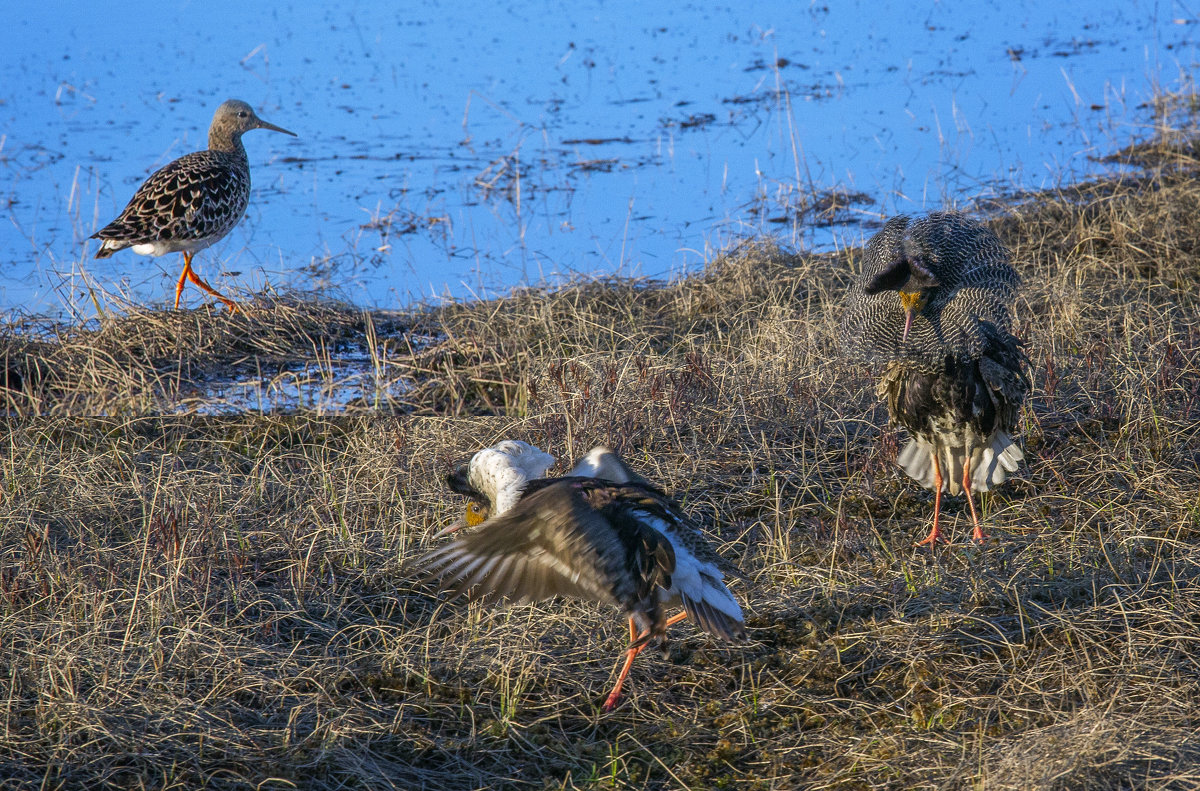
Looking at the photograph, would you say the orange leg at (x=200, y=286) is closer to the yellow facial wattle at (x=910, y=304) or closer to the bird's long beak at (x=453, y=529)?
the bird's long beak at (x=453, y=529)

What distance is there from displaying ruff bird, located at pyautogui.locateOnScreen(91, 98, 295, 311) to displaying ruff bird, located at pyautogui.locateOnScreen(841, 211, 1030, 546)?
3909mm

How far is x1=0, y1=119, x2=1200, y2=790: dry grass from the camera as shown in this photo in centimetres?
327

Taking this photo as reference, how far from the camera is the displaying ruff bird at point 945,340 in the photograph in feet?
13.5

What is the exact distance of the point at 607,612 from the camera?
4012 millimetres

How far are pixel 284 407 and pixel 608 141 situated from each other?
4.48 metres

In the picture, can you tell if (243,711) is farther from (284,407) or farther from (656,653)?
(284,407)

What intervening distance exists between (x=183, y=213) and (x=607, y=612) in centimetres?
393

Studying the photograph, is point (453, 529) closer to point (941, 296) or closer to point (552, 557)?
point (552, 557)

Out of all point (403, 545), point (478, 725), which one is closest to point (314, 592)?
point (403, 545)

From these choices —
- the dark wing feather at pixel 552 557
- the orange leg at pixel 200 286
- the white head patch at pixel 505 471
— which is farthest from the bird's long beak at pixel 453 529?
the orange leg at pixel 200 286

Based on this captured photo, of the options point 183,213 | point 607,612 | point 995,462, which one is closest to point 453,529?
point 607,612

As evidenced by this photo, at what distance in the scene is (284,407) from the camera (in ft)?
19.2

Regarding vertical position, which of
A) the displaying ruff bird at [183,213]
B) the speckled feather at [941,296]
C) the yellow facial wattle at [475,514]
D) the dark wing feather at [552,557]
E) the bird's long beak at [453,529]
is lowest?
the bird's long beak at [453,529]

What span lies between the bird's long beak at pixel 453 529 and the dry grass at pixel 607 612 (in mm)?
155
